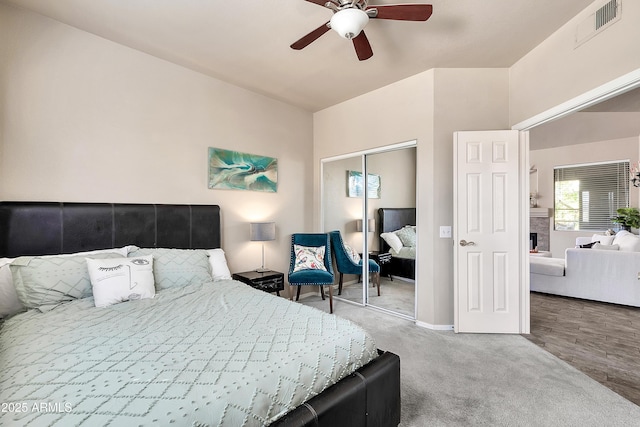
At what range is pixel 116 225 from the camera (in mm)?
2641

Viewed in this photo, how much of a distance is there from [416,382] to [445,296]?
1312 mm

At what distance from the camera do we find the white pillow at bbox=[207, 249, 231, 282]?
2.88 meters

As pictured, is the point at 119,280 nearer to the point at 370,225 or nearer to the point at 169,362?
the point at 169,362

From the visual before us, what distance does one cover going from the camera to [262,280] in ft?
11.1

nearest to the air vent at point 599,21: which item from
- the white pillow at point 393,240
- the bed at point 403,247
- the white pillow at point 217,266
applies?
the bed at point 403,247

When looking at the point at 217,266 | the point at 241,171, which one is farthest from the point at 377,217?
the point at 217,266

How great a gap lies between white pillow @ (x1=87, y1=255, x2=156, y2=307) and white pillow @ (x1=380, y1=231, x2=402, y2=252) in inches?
110

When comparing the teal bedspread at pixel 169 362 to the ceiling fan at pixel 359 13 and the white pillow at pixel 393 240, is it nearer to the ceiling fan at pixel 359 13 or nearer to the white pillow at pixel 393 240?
the ceiling fan at pixel 359 13

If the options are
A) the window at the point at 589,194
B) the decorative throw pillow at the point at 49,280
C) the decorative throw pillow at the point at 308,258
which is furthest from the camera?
the window at the point at 589,194

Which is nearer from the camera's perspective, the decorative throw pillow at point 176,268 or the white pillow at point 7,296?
the white pillow at point 7,296

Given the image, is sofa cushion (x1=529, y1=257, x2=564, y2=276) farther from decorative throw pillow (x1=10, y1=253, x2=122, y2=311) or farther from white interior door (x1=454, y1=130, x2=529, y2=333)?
decorative throw pillow (x1=10, y1=253, x2=122, y2=311)

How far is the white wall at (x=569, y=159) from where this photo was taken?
5.80 metres

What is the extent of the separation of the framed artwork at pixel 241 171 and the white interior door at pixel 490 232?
231 cm

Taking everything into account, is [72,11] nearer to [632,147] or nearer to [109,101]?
[109,101]
